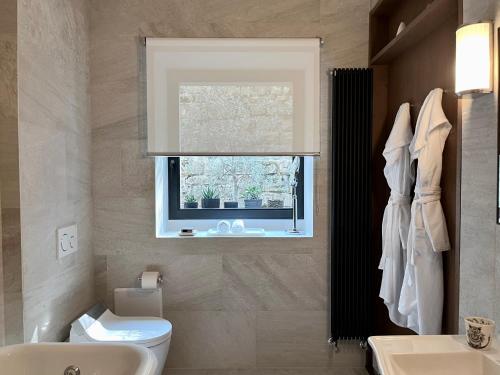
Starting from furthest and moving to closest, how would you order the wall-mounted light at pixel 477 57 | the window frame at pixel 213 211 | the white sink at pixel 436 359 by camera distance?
the window frame at pixel 213 211, the wall-mounted light at pixel 477 57, the white sink at pixel 436 359

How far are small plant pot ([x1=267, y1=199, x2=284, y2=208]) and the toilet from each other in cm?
105

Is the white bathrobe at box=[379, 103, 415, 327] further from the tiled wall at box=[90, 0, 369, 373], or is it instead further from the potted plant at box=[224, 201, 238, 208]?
the potted plant at box=[224, 201, 238, 208]

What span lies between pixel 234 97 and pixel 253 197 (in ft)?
2.46

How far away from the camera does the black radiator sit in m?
2.48

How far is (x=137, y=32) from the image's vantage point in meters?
2.52

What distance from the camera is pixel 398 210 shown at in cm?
208

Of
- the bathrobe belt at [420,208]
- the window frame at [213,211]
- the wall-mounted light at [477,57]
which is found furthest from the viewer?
the window frame at [213,211]

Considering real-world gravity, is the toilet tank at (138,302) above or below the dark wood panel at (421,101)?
below

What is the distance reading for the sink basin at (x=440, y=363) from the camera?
4.11 ft

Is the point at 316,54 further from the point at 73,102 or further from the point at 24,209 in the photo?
the point at 24,209

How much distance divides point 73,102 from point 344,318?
6.74ft

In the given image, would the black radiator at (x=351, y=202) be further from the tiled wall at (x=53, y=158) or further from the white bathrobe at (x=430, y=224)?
the tiled wall at (x=53, y=158)

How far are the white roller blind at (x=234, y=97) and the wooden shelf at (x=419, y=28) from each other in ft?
1.40

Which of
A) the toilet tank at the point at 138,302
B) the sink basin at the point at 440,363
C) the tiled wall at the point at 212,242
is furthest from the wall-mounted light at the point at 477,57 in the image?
the toilet tank at the point at 138,302
